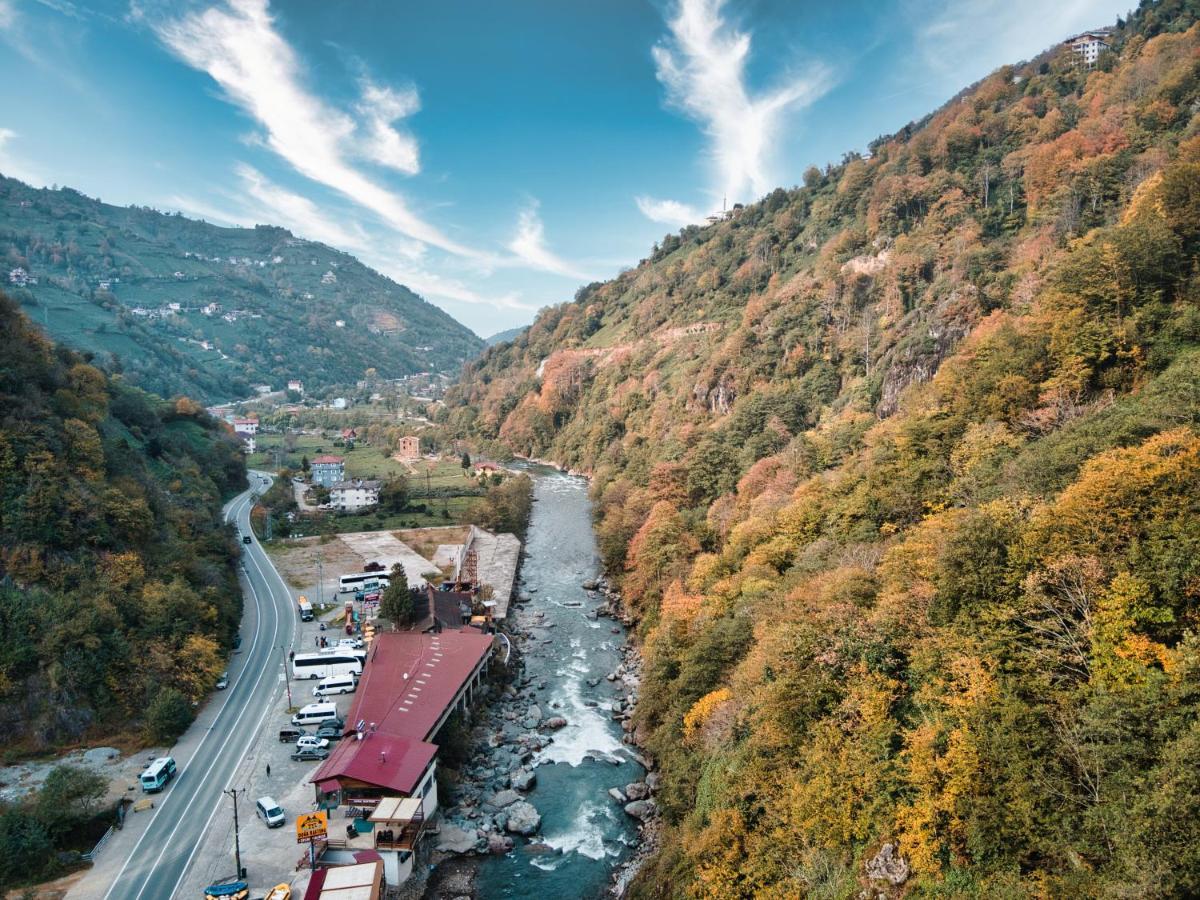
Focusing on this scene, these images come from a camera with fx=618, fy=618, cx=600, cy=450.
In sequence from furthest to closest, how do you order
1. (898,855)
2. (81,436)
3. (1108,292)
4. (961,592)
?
(81,436), (1108,292), (961,592), (898,855)

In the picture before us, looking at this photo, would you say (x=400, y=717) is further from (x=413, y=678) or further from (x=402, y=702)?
(x=413, y=678)

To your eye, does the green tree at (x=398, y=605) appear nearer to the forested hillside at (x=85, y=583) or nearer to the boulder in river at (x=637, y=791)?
the forested hillside at (x=85, y=583)

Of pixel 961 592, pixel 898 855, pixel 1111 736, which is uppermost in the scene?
pixel 961 592

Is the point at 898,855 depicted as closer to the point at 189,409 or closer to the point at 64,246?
the point at 189,409

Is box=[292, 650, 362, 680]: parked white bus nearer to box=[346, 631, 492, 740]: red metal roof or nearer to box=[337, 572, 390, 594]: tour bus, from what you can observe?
box=[346, 631, 492, 740]: red metal roof

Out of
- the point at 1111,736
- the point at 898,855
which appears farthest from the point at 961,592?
the point at 898,855

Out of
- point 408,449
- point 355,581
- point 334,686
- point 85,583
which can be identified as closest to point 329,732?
point 334,686

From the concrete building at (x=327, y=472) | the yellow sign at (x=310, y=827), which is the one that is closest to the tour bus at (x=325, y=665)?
the yellow sign at (x=310, y=827)
